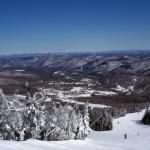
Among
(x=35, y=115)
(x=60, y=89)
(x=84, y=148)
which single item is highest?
(x=35, y=115)

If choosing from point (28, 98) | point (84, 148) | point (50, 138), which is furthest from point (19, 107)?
point (84, 148)

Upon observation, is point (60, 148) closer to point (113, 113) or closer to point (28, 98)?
point (28, 98)

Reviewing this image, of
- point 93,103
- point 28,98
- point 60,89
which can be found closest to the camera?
point 28,98

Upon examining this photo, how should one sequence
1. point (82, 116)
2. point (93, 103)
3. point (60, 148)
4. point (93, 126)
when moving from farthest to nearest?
point (93, 103)
point (93, 126)
point (82, 116)
point (60, 148)

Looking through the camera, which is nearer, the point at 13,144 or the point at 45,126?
the point at 13,144

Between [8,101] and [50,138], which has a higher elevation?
[8,101]

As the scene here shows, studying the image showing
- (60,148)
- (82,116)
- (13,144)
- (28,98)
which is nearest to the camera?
(13,144)

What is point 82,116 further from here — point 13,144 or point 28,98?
point 13,144

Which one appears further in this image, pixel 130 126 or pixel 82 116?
pixel 130 126

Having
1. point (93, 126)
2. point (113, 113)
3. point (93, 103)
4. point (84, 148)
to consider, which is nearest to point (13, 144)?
point (84, 148)
